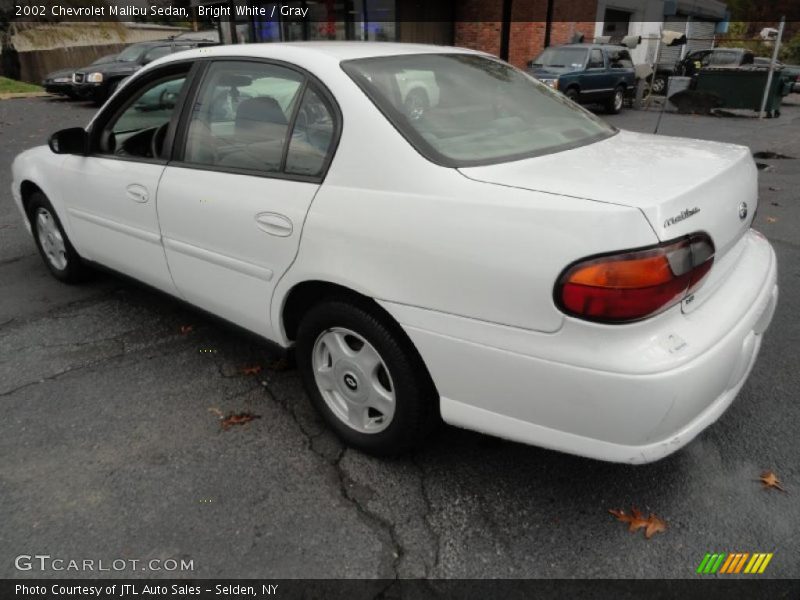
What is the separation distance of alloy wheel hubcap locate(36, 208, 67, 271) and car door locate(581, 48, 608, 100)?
1311 cm

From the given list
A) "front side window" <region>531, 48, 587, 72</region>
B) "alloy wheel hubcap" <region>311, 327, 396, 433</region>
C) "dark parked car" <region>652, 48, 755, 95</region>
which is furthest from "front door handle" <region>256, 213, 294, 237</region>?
"dark parked car" <region>652, 48, 755, 95</region>

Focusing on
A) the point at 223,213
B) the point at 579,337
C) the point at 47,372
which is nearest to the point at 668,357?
the point at 579,337

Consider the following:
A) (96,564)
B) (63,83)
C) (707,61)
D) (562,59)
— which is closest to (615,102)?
(562,59)

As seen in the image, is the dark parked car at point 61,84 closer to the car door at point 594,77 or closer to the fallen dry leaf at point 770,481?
the car door at point 594,77

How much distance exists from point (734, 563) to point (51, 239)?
4474mm

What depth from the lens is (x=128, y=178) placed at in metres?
3.24

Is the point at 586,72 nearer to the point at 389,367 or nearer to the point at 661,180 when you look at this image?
the point at 661,180

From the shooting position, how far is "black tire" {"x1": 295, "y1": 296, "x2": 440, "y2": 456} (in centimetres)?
227

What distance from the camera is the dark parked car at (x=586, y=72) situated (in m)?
14.3

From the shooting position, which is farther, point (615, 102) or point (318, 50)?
point (615, 102)

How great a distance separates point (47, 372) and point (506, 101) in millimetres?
2782

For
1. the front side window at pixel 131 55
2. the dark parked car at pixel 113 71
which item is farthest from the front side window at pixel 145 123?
the front side window at pixel 131 55

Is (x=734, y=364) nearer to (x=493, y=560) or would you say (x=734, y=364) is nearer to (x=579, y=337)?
(x=579, y=337)

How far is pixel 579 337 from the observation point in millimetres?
1828
